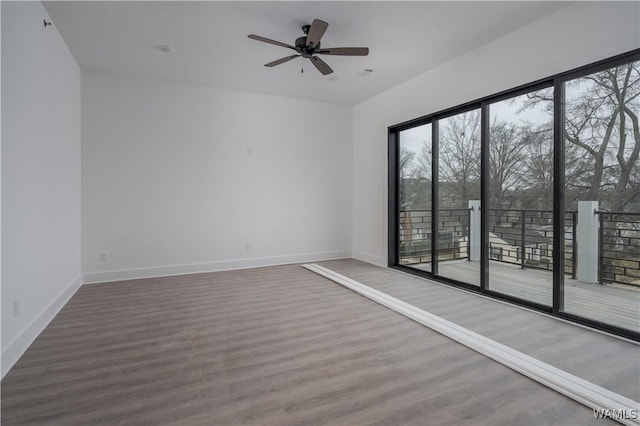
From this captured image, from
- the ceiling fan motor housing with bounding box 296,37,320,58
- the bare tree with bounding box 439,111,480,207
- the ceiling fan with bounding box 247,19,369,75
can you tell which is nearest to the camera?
the ceiling fan with bounding box 247,19,369,75

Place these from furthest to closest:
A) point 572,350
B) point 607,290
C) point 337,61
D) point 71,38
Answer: point 337,61, point 71,38, point 607,290, point 572,350

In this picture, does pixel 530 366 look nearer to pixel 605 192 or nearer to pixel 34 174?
pixel 605 192

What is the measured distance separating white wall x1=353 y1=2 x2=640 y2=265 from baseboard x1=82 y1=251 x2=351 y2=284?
0.79 m

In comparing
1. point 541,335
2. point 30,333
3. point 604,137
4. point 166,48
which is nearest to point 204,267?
point 30,333

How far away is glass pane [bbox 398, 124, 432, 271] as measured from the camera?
15.3ft

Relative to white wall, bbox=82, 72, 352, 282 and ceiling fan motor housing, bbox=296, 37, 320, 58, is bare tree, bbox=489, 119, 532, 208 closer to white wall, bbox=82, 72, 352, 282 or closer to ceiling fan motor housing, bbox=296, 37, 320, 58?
ceiling fan motor housing, bbox=296, 37, 320, 58

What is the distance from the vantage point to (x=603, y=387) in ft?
6.35

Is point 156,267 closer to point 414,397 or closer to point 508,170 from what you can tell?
point 414,397

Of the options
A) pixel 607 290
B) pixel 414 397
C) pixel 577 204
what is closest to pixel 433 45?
pixel 577 204

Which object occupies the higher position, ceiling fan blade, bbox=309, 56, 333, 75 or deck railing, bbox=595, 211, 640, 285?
ceiling fan blade, bbox=309, 56, 333, 75

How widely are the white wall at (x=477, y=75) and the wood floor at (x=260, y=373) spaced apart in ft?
7.99

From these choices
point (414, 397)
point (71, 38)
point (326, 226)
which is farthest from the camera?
point (326, 226)

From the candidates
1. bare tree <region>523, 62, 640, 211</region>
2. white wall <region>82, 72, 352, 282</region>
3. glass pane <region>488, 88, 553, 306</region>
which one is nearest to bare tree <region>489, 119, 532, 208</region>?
glass pane <region>488, 88, 553, 306</region>

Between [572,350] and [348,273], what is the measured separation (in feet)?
9.46
